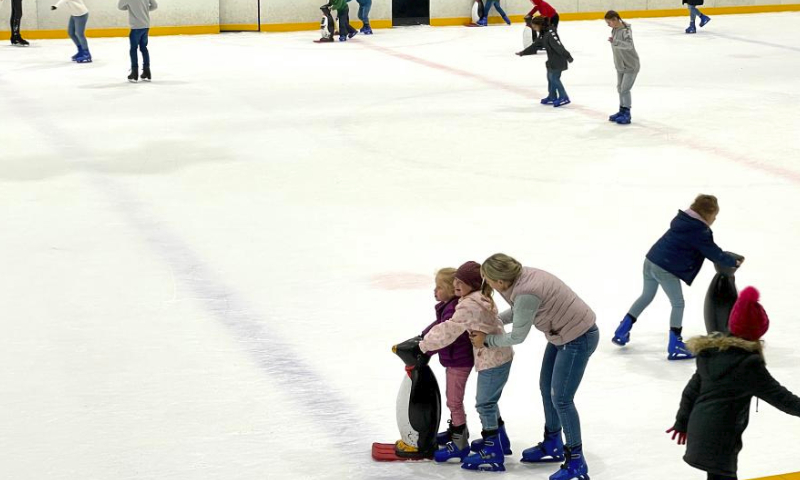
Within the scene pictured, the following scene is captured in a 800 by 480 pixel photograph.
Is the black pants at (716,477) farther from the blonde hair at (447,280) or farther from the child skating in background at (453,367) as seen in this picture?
the blonde hair at (447,280)

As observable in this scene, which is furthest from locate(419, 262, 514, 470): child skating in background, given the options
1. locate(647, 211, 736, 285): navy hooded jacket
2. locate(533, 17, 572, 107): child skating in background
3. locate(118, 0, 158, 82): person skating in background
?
locate(118, 0, 158, 82): person skating in background

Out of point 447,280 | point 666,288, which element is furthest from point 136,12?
point 447,280

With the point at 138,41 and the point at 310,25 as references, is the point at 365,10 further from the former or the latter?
the point at 138,41

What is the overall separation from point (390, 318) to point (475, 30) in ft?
53.8

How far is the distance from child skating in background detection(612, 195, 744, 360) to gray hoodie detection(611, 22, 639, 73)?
24.0ft

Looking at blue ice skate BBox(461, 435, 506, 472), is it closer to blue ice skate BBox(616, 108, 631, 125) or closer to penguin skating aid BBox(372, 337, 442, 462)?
penguin skating aid BBox(372, 337, 442, 462)

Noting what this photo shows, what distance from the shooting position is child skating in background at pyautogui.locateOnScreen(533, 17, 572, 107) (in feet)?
Result: 51.2

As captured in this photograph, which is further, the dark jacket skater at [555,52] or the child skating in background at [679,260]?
the dark jacket skater at [555,52]

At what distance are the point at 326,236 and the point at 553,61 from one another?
6420 mm

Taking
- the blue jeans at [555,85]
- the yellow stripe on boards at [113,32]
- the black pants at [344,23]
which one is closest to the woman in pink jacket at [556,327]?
the blue jeans at [555,85]

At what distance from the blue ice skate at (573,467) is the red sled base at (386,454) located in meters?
0.71

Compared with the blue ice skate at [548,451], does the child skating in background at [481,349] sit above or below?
above

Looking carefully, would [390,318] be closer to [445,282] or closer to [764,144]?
[445,282]

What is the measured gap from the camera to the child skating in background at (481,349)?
5836 mm
